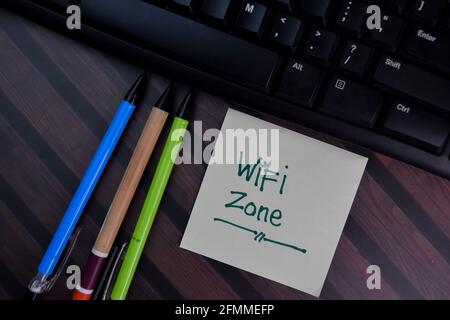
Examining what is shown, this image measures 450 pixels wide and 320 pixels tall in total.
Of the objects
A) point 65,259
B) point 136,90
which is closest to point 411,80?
point 136,90

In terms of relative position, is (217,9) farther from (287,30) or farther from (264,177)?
(264,177)

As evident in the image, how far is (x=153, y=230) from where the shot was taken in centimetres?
41

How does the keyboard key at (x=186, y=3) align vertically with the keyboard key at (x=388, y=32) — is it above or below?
below

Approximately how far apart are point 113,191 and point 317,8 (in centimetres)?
25

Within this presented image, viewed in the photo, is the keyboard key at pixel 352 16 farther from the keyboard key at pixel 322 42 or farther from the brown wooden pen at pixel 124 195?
the brown wooden pen at pixel 124 195

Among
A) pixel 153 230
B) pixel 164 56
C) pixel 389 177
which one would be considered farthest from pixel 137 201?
pixel 389 177

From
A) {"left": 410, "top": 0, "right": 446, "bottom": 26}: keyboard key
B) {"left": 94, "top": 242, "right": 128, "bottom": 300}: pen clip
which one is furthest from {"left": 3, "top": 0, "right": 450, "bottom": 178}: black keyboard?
{"left": 94, "top": 242, "right": 128, "bottom": 300}: pen clip

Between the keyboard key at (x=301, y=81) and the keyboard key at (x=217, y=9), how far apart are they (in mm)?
68

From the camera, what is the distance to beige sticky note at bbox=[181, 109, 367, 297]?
0.41 m

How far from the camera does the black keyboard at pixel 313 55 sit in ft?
1.13

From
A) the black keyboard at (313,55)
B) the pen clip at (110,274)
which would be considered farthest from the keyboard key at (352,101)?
the pen clip at (110,274)

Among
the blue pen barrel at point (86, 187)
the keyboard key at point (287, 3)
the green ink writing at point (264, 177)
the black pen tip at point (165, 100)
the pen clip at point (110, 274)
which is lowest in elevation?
the pen clip at point (110, 274)

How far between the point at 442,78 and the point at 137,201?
0.98 ft

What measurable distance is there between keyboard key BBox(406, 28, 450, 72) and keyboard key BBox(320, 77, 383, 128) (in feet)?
0.15
